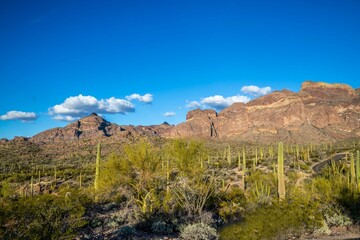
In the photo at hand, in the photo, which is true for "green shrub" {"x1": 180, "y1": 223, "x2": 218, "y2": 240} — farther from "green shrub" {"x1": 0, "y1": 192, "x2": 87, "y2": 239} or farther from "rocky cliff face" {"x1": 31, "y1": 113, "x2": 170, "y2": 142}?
"rocky cliff face" {"x1": 31, "y1": 113, "x2": 170, "y2": 142}

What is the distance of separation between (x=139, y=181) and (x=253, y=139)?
9921cm

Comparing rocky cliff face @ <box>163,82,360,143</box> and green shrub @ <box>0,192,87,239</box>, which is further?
rocky cliff face @ <box>163,82,360,143</box>

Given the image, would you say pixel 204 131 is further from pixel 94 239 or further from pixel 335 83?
pixel 94 239

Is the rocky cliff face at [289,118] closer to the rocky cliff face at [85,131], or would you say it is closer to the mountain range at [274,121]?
the mountain range at [274,121]

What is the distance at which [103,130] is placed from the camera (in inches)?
6211

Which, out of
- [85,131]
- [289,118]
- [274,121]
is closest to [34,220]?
[289,118]

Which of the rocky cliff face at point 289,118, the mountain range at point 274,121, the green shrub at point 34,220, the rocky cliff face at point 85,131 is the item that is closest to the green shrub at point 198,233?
the green shrub at point 34,220

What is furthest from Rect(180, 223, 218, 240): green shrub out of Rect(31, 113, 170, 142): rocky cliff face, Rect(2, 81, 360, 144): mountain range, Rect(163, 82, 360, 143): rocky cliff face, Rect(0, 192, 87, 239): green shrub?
Rect(31, 113, 170, 142): rocky cliff face

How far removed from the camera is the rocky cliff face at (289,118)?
349 ft

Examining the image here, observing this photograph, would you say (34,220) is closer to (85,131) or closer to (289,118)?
(289,118)

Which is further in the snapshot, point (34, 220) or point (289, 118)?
point (289, 118)

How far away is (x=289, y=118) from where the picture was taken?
12569 cm

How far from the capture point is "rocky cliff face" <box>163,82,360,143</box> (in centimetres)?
10638

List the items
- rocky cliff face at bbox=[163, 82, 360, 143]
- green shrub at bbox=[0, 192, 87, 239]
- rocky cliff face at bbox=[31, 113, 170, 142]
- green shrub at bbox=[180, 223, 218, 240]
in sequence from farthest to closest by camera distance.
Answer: rocky cliff face at bbox=[31, 113, 170, 142], rocky cliff face at bbox=[163, 82, 360, 143], green shrub at bbox=[180, 223, 218, 240], green shrub at bbox=[0, 192, 87, 239]
